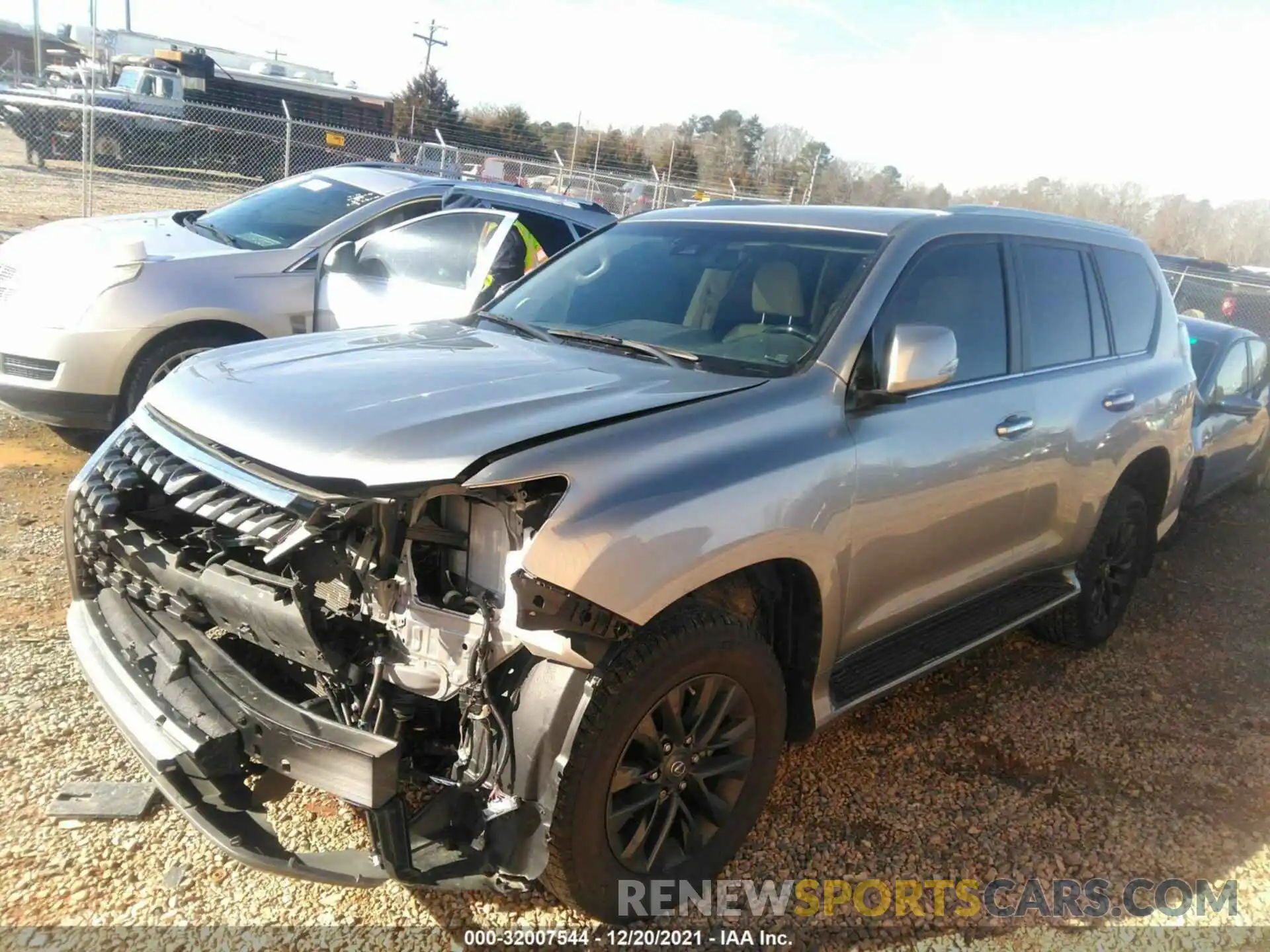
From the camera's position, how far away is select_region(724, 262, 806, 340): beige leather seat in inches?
127

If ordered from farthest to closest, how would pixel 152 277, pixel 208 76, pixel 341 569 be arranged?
1. pixel 208 76
2. pixel 152 277
3. pixel 341 569

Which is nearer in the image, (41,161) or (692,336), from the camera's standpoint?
(692,336)

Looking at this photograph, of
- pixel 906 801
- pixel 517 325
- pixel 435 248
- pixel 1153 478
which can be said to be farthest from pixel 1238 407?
pixel 435 248

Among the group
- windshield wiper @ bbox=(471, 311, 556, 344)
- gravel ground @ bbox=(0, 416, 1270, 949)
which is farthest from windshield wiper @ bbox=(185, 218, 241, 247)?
windshield wiper @ bbox=(471, 311, 556, 344)

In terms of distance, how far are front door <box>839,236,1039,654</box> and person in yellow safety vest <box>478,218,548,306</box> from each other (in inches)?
126

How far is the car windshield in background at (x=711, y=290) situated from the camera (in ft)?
10.3

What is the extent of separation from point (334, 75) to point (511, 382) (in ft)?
140

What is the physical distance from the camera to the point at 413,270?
6.05 metres

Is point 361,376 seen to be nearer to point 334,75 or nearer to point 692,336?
point 692,336

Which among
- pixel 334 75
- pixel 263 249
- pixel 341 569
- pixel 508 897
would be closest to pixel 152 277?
pixel 263 249

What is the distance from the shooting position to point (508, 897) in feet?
8.79

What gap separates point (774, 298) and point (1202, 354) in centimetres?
540

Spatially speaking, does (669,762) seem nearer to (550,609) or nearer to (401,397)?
(550,609)

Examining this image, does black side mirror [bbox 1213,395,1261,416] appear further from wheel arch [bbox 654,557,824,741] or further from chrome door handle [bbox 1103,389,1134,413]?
wheel arch [bbox 654,557,824,741]
